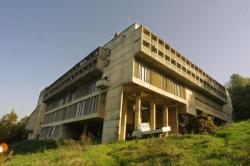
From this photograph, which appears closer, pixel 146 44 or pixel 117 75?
pixel 146 44

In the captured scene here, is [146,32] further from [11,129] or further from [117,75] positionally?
[11,129]

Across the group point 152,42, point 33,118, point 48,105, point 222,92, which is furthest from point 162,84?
point 33,118

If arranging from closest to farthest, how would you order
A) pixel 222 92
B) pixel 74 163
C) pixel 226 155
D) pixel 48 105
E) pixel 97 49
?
pixel 226 155
pixel 74 163
pixel 97 49
pixel 222 92
pixel 48 105

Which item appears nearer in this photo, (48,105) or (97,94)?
(97,94)

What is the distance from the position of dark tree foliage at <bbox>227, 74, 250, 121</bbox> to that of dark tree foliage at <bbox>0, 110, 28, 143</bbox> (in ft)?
175

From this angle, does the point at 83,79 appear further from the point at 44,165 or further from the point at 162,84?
the point at 44,165

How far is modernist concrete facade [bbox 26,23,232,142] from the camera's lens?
23.1 metres

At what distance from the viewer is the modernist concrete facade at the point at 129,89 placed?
23125mm

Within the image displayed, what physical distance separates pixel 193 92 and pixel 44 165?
2781 cm

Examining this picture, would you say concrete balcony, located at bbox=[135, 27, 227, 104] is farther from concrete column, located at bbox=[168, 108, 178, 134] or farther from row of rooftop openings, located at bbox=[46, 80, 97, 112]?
row of rooftop openings, located at bbox=[46, 80, 97, 112]

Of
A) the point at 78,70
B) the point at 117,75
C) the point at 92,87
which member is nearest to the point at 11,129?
the point at 78,70

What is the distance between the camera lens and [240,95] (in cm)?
4334

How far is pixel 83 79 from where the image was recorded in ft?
102

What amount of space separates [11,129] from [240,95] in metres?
58.4
